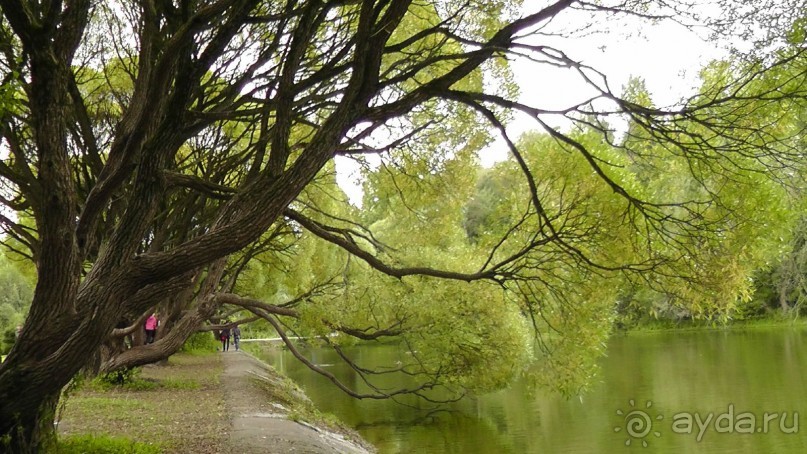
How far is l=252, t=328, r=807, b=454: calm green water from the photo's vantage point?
545 inches

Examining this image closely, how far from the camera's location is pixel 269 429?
1116 cm

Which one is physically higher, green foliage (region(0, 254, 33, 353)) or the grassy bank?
green foliage (region(0, 254, 33, 353))

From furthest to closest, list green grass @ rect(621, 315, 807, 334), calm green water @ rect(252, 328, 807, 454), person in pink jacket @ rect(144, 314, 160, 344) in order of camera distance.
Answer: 1. green grass @ rect(621, 315, 807, 334)
2. person in pink jacket @ rect(144, 314, 160, 344)
3. calm green water @ rect(252, 328, 807, 454)

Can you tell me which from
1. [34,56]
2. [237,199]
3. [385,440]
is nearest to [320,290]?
[385,440]

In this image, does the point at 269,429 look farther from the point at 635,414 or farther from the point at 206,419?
the point at 635,414

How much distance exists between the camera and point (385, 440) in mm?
16281

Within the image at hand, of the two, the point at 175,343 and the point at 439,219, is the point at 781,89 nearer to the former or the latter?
the point at 439,219

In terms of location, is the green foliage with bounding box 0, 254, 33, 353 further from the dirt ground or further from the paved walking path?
the paved walking path

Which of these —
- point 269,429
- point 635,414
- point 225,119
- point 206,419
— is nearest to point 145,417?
point 206,419

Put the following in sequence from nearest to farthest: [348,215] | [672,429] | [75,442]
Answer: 1. [75,442]
2. [672,429]
3. [348,215]

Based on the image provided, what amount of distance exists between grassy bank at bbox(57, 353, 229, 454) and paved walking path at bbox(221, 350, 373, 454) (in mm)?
267

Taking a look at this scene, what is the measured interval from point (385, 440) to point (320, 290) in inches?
163

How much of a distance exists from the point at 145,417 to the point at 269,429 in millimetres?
1885

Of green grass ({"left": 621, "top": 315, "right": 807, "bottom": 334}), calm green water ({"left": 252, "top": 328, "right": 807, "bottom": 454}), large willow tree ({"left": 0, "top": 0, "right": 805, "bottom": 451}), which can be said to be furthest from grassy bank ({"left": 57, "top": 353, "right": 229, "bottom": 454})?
green grass ({"left": 621, "top": 315, "right": 807, "bottom": 334})
